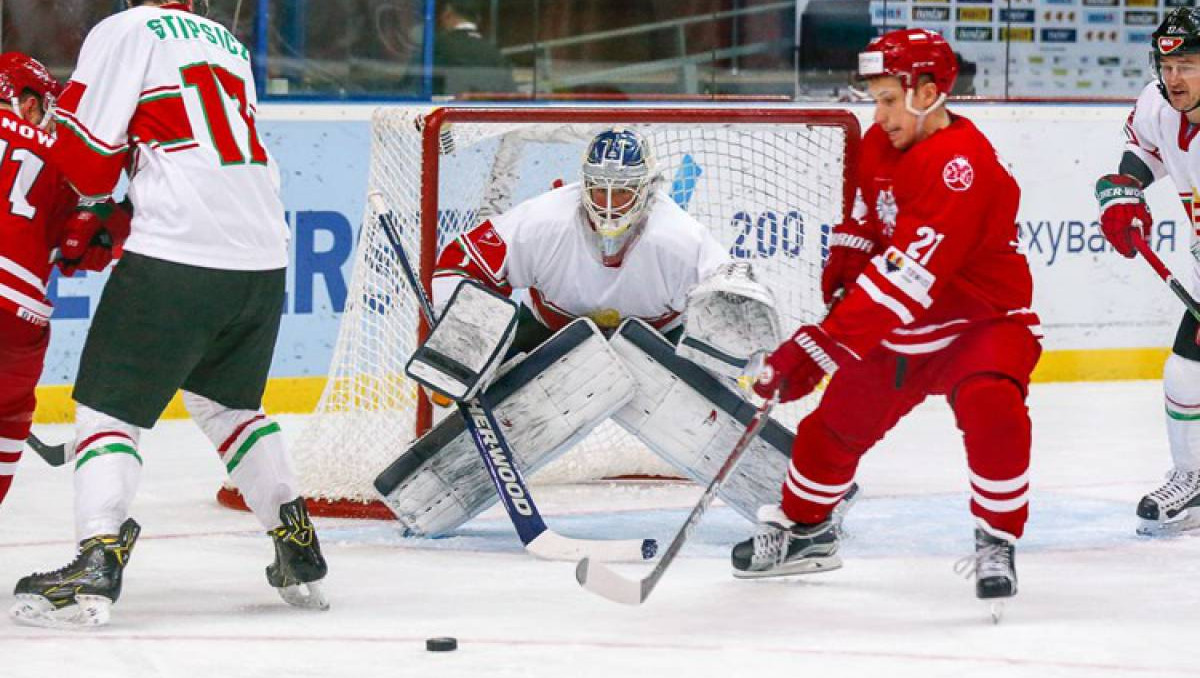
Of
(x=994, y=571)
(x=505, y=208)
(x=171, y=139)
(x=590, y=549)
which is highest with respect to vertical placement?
(x=171, y=139)

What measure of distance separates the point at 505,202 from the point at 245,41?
1.57 m

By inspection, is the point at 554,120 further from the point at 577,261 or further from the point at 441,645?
the point at 441,645

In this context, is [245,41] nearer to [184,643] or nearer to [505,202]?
[505,202]

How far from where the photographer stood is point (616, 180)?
4.25 metres

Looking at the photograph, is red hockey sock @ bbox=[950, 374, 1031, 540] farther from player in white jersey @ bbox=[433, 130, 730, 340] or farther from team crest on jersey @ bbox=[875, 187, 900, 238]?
player in white jersey @ bbox=[433, 130, 730, 340]

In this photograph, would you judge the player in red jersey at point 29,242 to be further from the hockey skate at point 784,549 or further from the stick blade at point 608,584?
the hockey skate at point 784,549

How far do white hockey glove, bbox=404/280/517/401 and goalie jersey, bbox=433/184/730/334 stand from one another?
14cm

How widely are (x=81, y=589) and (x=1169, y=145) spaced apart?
8.37 ft

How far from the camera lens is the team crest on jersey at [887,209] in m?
3.80

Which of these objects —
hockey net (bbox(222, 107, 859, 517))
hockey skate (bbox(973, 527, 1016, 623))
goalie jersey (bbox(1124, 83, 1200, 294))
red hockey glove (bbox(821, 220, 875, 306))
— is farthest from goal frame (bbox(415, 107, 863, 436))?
hockey skate (bbox(973, 527, 1016, 623))

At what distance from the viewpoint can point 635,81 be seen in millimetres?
7129

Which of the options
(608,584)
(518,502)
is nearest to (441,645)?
(608,584)

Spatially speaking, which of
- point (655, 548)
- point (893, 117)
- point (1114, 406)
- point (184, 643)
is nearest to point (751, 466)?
point (655, 548)

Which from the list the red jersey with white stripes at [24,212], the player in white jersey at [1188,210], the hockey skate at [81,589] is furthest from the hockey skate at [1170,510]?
the red jersey with white stripes at [24,212]
